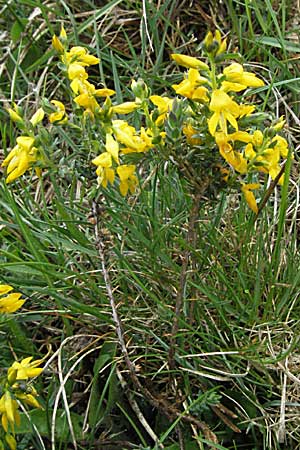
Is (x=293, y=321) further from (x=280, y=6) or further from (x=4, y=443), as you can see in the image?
(x=280, y=6)

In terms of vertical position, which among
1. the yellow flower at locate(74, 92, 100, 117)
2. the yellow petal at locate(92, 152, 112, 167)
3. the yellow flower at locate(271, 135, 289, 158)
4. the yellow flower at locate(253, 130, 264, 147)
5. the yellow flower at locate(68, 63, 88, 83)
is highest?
the yellow flower at locate(68, 63, 88, 83)

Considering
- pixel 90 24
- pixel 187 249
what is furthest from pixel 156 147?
pixel 90 24

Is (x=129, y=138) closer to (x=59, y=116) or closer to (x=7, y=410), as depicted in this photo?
(x=59, y=116)

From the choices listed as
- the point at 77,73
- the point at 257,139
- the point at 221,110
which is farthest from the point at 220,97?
the point at 77,73

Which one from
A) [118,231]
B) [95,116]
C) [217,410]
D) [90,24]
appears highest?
[95,116]

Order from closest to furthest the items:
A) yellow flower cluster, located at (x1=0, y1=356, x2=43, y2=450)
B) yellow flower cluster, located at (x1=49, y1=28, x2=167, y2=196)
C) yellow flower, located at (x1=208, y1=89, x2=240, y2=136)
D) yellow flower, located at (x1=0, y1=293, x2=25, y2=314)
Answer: yellow flower, located at (x1=208, y1=89, x2=240, y2=136), yellow flower cluster, located at (x1=49, y1=28, x2=167, y2=196), yellow flower cluster, located at (x1=0, y1=356, x2=43, y2=450), yellow flower, located at (x1=0, y1=293, x2=25, y2=314)

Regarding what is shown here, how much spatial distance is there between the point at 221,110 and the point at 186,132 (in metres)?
0.11

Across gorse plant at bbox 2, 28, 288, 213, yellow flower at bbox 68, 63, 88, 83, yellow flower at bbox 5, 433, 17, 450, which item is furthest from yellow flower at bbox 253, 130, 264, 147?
yellow flower at bbox 5, 433, 17, 450

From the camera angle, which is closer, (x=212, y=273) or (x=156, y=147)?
(x=156, y=147)

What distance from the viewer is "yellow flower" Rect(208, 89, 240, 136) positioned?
1.17 meters

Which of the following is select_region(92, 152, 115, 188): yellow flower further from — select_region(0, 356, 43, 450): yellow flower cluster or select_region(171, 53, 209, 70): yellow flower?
select_region(0, 356, 43, 450): yellow flower cluster

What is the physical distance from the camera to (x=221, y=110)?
3.86ft

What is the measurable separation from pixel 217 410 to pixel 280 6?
122 cm

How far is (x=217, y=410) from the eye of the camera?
162 cm
